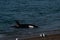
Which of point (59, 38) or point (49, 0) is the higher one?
point (49, 0)

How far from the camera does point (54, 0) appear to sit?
29.5 metres

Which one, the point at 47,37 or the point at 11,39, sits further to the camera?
the point at 11,39

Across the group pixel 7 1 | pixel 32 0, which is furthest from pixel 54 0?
pixel 7 1

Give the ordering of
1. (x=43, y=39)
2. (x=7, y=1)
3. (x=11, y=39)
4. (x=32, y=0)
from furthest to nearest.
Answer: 1. (x=32, y=0)
2. (x=7, y=1)
3. (x=11, y=39)
4. (x=43, y=39)

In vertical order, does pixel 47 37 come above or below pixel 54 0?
below

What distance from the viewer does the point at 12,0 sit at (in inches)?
1083

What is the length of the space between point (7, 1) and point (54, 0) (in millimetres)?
7287

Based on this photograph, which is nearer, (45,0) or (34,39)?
(34,39)

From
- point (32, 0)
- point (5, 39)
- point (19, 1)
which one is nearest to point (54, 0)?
point (32, 0)

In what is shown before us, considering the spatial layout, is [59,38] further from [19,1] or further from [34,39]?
[19,1]

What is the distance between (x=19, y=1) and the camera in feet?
89.6

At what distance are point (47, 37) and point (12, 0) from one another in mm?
21525

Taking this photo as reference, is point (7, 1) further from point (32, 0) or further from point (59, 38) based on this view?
point (59, 38)

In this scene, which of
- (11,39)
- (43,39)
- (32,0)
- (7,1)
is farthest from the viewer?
(32,0)
